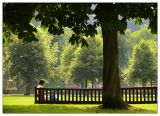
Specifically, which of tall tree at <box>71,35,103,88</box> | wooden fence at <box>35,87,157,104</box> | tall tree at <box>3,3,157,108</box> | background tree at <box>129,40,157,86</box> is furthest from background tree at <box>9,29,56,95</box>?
tall tree at <box>3,3,157,108</box>

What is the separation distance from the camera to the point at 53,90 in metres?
19.1

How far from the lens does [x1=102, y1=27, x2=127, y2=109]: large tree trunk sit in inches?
571

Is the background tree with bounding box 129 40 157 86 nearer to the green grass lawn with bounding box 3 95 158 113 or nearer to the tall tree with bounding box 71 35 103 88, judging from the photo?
the tall tree with bounding box 71 35 103 88

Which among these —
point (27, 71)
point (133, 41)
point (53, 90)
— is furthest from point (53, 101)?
point (133, 41)

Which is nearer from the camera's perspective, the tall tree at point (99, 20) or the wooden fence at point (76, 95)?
the tall tree at point (99, 20)

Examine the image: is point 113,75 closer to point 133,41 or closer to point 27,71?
point 27,71

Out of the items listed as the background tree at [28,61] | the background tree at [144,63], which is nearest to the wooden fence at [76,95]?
the background tree at [144,63]

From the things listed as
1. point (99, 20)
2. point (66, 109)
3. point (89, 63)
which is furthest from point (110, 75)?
point (89, 63)

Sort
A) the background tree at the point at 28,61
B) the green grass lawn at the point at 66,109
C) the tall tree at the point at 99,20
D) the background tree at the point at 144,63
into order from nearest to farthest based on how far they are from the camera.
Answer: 1. the green grass lawn at the point at 66,109
2. the tall tree at the point at 99,20
3. the background tree at the point at 144,63
4. the background tree at the point at 28,61

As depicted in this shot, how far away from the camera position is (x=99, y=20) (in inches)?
541

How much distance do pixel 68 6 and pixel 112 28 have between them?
2.14 metres

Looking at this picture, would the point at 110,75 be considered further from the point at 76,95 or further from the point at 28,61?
the point at 28,61

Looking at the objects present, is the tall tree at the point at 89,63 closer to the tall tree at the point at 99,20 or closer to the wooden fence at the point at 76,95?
the wooden fence at the point at 76,95

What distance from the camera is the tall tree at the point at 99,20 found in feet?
44.2
